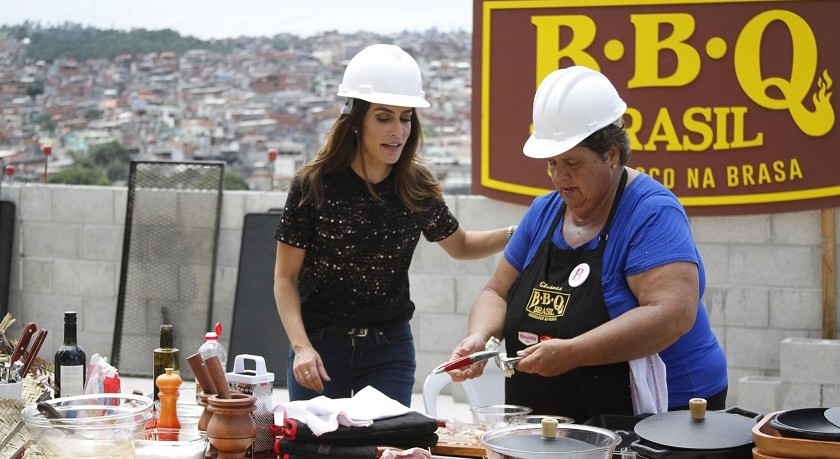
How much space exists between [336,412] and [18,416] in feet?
2.66

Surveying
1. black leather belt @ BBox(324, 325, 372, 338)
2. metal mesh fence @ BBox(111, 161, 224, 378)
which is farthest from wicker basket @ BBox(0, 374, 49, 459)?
metal mesh fence @ BBox(111, 161, 224, 378)

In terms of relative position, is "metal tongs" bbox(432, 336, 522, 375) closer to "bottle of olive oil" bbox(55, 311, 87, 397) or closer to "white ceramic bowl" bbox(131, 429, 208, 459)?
"white ceramic bowl" bbox(131, 429, 208, 459)

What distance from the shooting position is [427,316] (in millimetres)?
6527

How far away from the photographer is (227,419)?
261 cm

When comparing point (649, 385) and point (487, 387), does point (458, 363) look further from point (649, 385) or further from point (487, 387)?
point (487, 387)

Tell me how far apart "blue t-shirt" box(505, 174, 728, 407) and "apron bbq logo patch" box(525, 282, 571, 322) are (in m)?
0.12

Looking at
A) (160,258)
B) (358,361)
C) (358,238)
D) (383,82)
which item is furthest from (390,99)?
(160,258)

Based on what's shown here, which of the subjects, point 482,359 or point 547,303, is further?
point 547,303

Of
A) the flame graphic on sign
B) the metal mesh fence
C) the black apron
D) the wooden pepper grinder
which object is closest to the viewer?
the wooden pepper grinder

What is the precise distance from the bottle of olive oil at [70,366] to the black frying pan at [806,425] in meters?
1.72

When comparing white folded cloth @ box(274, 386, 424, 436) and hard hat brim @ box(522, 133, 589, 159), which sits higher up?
hard hat brim @ box(522, 133, 589, 159)

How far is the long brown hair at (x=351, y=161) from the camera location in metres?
3.56

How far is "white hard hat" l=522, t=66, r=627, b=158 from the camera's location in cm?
305

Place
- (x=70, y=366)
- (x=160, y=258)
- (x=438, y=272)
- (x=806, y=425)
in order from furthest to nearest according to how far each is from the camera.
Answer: (x=160, y=258) < (x=438, y=272) < (x=70, y=366) < (x=806, y=425)
